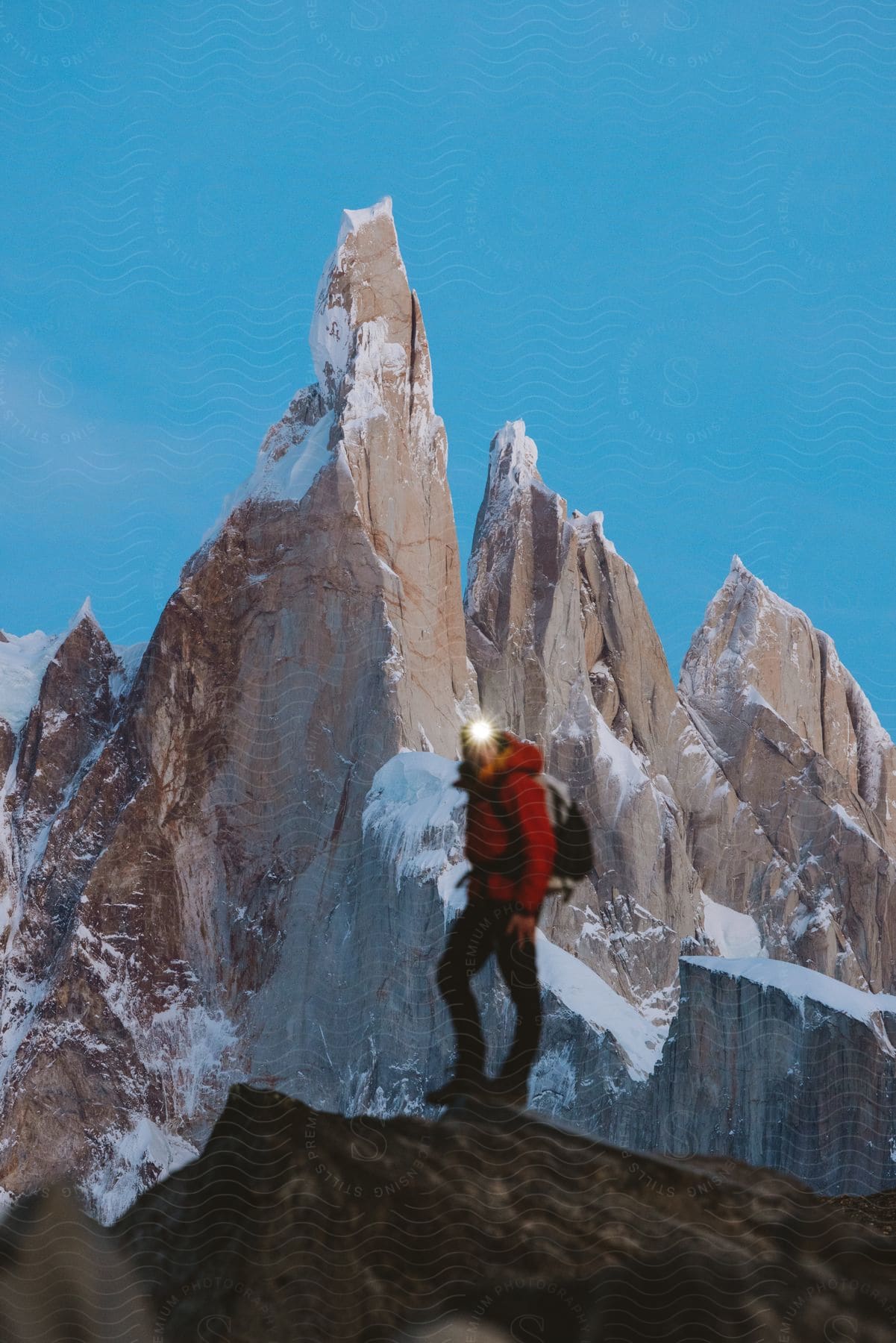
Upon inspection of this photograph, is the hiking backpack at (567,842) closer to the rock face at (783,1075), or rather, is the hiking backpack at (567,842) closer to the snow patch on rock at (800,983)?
the rock face at (783,1075)

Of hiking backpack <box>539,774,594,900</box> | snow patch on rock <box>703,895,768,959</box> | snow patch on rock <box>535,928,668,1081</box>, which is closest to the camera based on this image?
hiking backpack <box>539,774,594,900</box>

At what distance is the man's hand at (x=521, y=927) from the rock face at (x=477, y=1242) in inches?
67.4

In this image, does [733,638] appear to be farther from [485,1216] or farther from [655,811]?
[485,1216]

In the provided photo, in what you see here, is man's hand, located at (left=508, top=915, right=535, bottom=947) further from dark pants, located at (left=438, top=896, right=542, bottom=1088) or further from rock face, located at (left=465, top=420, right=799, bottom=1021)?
rock face, located at (left=465, top=420, right=799, bottom=1021)

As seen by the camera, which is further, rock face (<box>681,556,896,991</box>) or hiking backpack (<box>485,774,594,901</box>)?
rock face (<box>681,556,896,991</box>)

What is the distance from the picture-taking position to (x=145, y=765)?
47000 mm

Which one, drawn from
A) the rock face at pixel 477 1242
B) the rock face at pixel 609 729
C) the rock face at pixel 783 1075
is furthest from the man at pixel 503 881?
the rock face at pixel 609 729

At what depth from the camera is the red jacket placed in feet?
46.7

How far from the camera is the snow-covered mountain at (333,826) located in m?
39.8

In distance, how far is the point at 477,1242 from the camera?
538 inches

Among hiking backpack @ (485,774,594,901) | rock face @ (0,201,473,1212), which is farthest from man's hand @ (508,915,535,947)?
rock face @ (0,201,473,1212)

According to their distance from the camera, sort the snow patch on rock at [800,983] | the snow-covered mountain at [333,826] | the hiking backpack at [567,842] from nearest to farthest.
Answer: the hiking backpack at [567,842], the snow patch on rock at [800,983], the snow-covered mountain at [333,826]

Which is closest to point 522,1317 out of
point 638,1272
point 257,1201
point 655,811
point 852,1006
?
point 638,1272

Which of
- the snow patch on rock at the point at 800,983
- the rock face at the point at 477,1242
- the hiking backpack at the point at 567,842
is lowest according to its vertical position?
the rock face at the point at 477,1242
